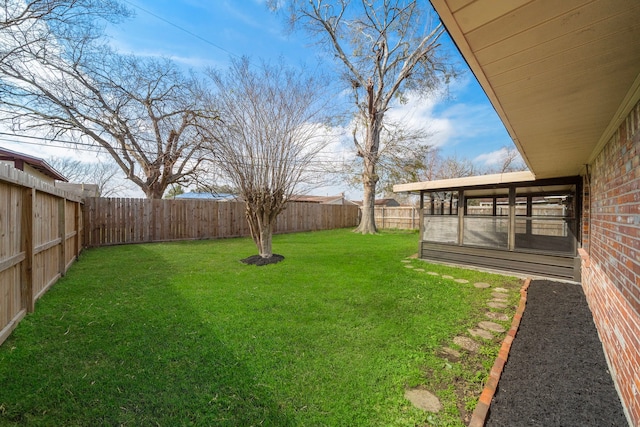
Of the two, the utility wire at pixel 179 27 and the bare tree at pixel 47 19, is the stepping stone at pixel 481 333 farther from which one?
the bare tree at pixel 47 19

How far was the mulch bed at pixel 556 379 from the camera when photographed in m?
1.73

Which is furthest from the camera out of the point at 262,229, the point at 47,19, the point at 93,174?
the point at 93,174

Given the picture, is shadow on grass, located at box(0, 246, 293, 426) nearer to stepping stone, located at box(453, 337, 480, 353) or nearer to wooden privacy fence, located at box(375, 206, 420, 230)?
stepping stone, located at box(453, 337, 480, 353)

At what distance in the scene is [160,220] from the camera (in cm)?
944

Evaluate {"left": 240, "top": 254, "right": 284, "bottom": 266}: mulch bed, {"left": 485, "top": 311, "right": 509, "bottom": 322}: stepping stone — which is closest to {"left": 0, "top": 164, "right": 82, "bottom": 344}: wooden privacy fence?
{"left": 240, "top": 254, "right": 284, "bottom": 266}: mulch bed

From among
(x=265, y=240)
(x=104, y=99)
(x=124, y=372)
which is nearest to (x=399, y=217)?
(x=265, y=240)

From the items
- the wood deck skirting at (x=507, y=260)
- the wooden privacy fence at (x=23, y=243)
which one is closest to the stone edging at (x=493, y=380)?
the wood deck skirting at (x=507, y=260)

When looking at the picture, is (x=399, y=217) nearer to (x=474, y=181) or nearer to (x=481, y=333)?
(x=474, y=181)

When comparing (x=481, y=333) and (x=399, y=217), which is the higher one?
(x=399, y=217)

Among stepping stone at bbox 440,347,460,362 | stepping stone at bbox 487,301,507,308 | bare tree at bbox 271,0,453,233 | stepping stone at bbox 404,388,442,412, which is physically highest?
bare tree at bbox 271,0,453,233

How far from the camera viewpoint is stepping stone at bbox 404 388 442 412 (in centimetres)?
179

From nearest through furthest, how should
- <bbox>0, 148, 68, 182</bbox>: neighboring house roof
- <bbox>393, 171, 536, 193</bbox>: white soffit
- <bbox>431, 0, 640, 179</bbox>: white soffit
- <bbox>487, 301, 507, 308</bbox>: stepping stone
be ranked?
<bbox>431, 0, 640, 179</bbox>: white soffit
<bbox>487, 301, 507, 308</bbox>: stepping stone
<bbox>393, 171, 536, 193</bbox>: white soffit
<bbox>0, 148, 68, 182</bbox>: neighboring house roof

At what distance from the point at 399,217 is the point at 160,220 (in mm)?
12030

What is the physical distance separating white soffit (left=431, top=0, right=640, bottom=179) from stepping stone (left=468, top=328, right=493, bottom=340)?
6.60 feet
